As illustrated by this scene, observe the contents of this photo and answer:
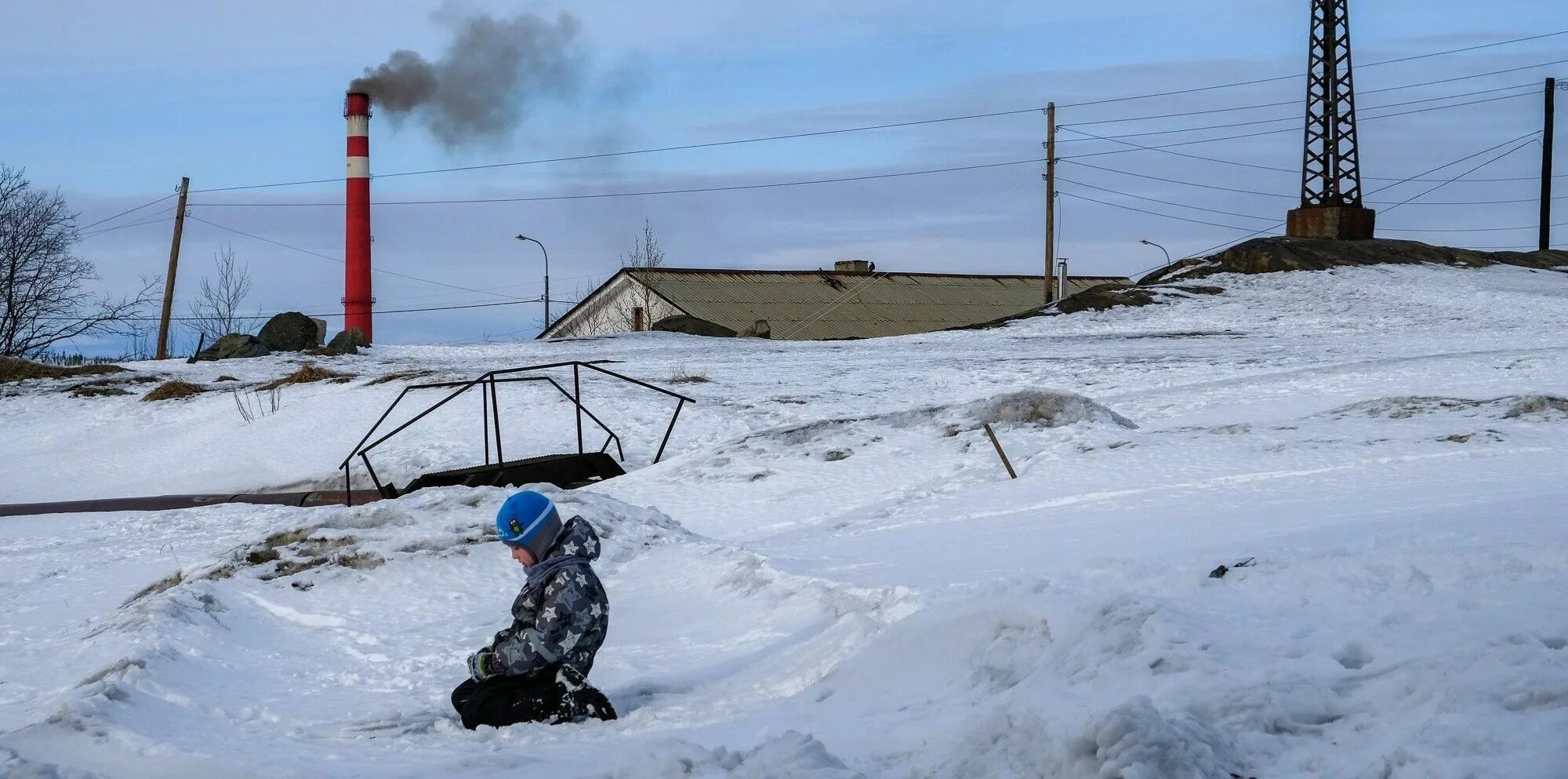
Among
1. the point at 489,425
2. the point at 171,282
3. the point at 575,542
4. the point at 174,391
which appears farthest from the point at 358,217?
the point at 575,542

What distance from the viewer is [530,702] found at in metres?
5.78

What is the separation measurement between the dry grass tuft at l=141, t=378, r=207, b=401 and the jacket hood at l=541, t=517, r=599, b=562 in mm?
19648

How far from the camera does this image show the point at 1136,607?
555 centimetres

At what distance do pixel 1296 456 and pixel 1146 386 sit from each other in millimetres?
8210

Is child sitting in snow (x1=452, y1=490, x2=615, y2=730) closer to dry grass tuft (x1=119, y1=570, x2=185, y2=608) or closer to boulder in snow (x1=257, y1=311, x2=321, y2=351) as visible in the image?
dry grass tuft (x1=119, y1=570, x2=185, y2=608)

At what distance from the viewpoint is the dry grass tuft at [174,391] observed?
23.4 meters

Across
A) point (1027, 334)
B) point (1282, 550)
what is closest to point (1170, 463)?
point (1282, 550)

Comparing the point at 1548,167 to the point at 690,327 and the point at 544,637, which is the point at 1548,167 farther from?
the point at 544,637

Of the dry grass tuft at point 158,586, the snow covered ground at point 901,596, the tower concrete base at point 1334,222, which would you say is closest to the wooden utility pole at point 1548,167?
the tower concrete base at point 1334,222

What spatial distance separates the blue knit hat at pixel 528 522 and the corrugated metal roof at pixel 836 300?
4202 cm

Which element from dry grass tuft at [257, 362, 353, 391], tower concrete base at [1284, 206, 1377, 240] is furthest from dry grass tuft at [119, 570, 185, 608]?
tower concrete base at [1284, 206, 1377, 240]

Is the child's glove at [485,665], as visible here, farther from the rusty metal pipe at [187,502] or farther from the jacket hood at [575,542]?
the rusty metal pipe at [187,502]

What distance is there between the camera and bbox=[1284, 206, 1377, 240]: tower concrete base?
35.1 metres

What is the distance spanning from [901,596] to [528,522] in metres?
2.33
